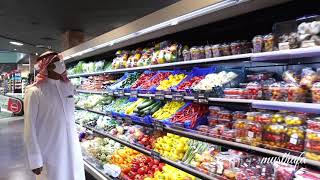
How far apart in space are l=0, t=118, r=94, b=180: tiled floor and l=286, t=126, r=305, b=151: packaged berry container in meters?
3.64

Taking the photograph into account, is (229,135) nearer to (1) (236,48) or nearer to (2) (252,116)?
(2) (252,116)

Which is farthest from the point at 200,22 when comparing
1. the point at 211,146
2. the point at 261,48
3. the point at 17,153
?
the point at 17,153

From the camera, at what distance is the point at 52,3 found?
7.08 m

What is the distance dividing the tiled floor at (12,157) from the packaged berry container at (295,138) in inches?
143

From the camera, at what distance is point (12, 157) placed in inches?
294

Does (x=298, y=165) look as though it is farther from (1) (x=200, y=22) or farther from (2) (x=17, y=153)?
(2) (x=17, y=153)

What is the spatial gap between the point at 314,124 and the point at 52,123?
8.75 feet

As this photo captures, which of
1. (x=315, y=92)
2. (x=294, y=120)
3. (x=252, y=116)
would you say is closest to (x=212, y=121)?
(x=252, y=116)

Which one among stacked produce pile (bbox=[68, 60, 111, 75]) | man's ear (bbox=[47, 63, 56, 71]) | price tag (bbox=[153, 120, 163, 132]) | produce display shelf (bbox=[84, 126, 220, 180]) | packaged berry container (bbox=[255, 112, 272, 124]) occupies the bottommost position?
produce display shelf (bbox=[84, 126, 220, 180])

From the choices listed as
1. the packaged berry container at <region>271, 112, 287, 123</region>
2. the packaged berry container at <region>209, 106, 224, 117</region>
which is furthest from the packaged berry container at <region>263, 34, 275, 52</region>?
the packaged berry container at <region>209, 106, 224, 117</region>

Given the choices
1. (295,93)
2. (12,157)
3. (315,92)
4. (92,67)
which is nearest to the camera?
(315,92)

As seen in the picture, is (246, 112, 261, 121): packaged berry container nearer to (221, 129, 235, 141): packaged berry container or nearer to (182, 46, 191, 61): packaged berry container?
(221, 129, 235, 141): packaged berry container

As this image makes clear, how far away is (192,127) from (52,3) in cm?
538

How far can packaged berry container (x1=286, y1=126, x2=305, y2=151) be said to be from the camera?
197cm
